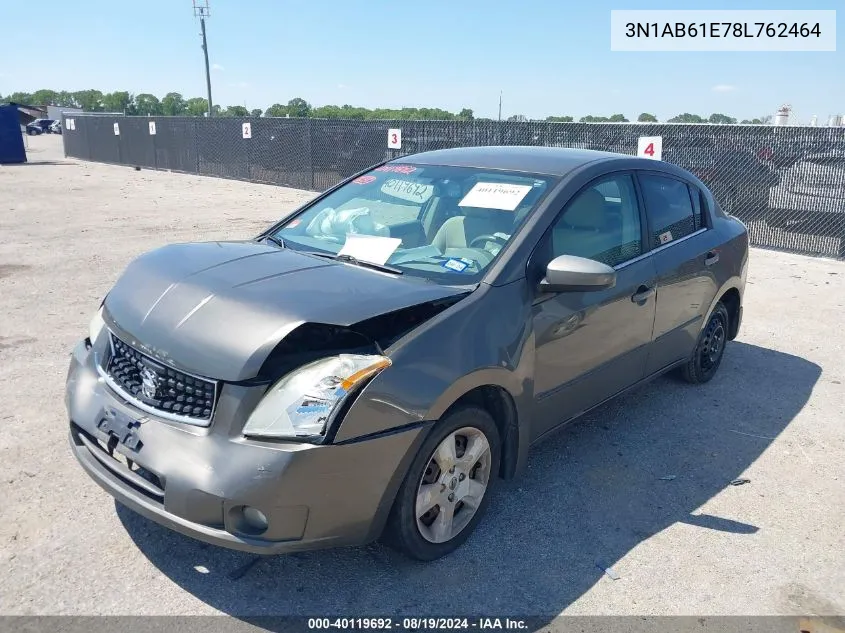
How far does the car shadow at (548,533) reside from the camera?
2.83 meters

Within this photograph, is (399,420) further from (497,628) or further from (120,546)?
(120,546)

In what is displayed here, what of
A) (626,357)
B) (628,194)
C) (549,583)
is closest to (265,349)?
(549,583)

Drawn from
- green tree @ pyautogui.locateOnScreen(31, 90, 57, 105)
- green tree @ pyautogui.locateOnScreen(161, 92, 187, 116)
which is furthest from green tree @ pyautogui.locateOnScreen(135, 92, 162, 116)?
green tree @ pyautogui.locateOnScreen(31, 90, 57, 105)

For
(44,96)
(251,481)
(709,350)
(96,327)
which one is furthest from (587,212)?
(44,96)

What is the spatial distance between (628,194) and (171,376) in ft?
9.28

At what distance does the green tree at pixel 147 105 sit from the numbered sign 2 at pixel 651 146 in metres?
104

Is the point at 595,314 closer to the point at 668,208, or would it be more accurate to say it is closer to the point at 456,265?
the point at 456,265

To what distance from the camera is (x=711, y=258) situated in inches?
193

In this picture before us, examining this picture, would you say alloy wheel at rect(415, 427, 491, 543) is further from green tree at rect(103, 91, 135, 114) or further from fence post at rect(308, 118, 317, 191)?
green tree at rect(103, 91, 135, 114)

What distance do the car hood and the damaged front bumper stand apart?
0.19 m

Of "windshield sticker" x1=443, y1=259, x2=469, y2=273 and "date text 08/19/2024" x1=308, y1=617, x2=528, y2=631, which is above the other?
"windshield sticker" x1=443, y1=259, x2=469, y2=273

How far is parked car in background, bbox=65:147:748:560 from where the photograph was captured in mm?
2527

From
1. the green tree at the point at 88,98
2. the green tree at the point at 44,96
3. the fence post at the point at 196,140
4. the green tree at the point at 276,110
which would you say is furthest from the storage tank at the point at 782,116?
the green tree at the point at 44,96

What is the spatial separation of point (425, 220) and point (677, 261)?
1732 millimetres
